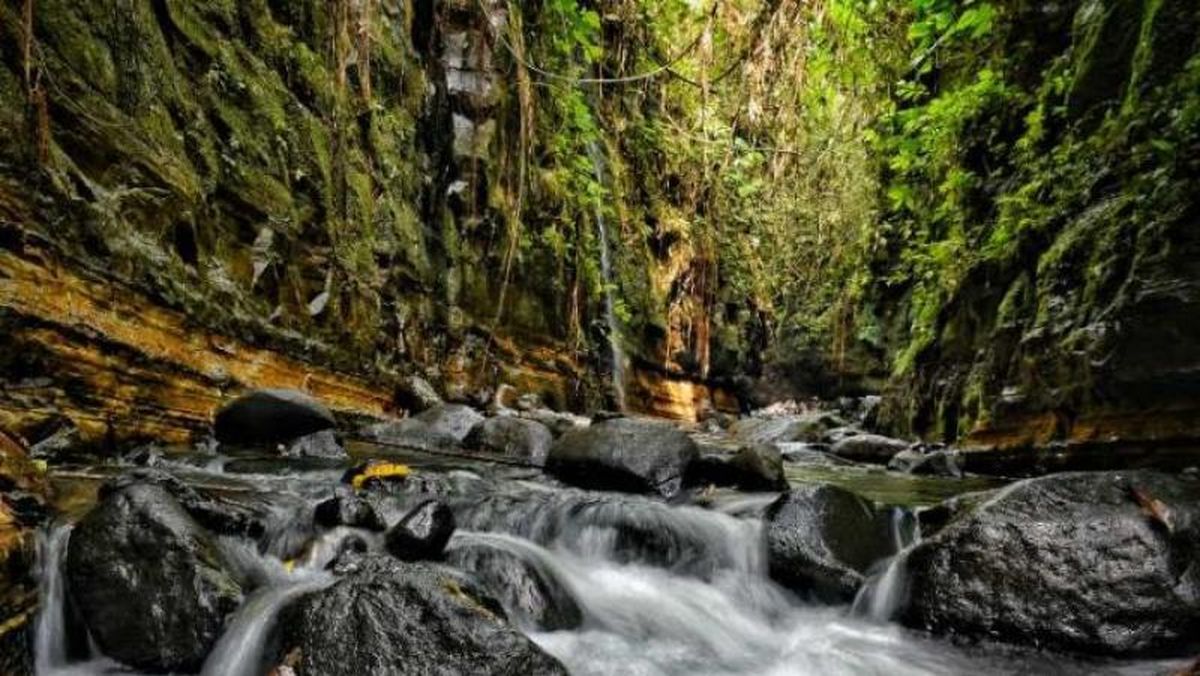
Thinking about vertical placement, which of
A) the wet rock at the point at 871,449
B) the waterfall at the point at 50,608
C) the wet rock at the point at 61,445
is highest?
the wet rock at the point at 871,449

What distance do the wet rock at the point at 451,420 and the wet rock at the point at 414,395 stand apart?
2.71 ft

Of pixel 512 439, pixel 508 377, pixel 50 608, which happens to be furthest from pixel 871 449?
pixel 50 608

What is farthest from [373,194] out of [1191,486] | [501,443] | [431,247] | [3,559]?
[1191,486]

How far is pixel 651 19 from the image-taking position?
24.3 feet

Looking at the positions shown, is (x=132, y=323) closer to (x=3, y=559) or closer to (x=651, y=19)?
(x=3, y=559)

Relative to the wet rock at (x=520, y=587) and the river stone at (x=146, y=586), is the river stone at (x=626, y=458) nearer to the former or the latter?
the wet rock at (x=520, y=587)

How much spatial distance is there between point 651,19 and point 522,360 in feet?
18.6

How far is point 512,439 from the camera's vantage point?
22.6 ft

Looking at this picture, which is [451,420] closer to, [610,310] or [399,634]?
[399,634]

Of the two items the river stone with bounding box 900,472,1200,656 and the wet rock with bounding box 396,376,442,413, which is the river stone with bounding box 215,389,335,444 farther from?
the river stone with bounding box 900,472,1200,656

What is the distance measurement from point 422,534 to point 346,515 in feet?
1.68

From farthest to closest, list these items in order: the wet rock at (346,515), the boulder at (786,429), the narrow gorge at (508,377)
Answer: the boulder at (786,429) < the wet rock at (346,515) < the narrow gorge at (508,377)

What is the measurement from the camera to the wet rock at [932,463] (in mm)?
6797

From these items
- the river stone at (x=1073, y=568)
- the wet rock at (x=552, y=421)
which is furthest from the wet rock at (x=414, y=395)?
the river stone at (x=1073, y=568)
